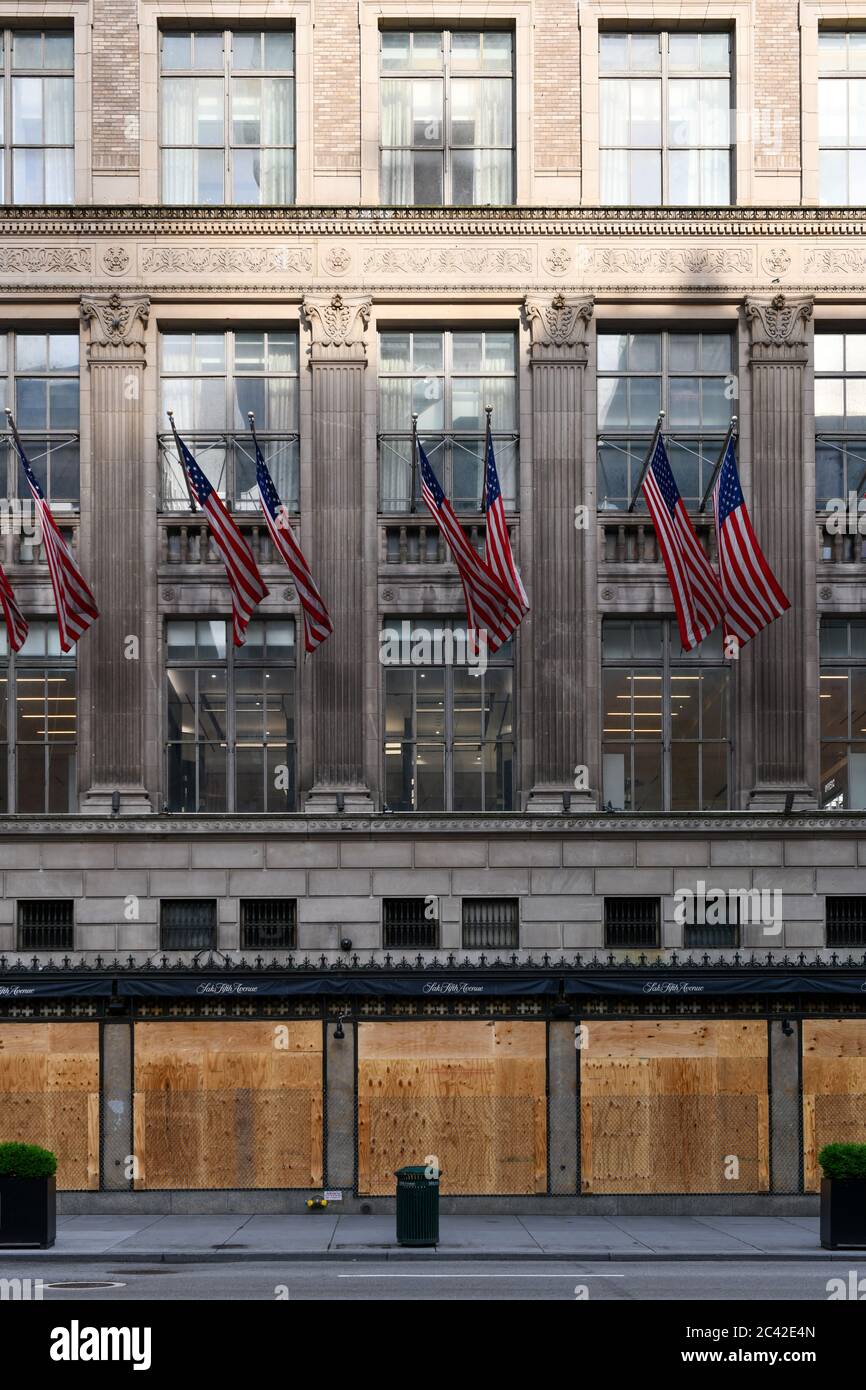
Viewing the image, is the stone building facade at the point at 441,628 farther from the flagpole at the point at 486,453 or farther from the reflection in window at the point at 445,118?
the flagpole at the point at 486,453

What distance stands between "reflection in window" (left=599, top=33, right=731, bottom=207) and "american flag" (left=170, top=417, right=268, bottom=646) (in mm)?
9181

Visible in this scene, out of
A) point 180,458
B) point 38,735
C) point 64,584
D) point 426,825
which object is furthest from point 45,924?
point 180,458

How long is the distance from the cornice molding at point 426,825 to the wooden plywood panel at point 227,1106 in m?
3.21

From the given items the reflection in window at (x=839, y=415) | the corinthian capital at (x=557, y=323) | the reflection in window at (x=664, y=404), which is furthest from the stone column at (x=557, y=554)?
the reflection in window at (x=839, y=415)

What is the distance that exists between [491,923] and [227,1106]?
17.2ft

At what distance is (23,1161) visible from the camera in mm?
19781

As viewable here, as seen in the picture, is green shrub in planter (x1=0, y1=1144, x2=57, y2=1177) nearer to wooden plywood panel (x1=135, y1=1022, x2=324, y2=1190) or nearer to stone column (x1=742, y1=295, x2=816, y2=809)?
wooden plywood panel (x1=135, y1=1022, x2=324, y2=1190)

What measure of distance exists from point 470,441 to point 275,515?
15.2ft

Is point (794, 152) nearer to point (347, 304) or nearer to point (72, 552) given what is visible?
point (347, 304)

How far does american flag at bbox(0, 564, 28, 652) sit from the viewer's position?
25203 mm

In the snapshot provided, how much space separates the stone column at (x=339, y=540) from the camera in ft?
86.4

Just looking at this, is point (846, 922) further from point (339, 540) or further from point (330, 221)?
point (330, 221)

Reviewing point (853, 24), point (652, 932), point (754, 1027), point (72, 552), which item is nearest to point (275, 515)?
point (72, 552)

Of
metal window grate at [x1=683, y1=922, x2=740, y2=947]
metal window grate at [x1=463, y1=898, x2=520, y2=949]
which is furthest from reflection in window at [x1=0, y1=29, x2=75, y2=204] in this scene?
metal window grate at [x1=683, y1=922, x2=740, y2=947]
